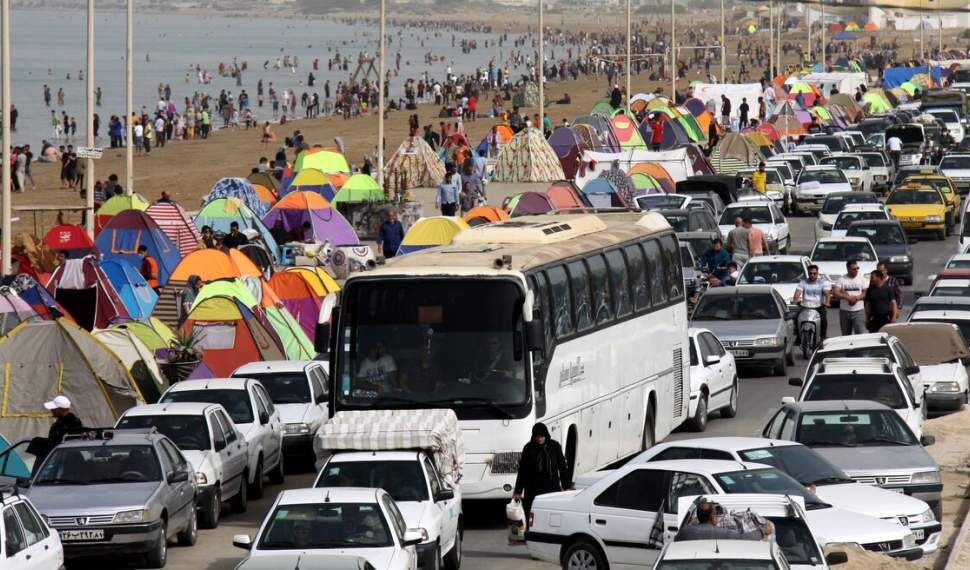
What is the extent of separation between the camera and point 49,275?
1242 inches

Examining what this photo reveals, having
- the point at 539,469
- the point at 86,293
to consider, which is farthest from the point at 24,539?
the point at 86,293


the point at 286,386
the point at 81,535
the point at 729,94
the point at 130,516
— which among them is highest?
the point at 729,94

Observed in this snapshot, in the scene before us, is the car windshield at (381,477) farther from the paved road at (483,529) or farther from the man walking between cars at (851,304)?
the man walking between cars at (851,304)

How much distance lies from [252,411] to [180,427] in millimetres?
1987

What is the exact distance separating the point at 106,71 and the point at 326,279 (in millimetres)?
152238

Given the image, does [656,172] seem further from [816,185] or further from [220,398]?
[220,398]

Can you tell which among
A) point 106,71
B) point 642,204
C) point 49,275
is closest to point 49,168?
point 642,204

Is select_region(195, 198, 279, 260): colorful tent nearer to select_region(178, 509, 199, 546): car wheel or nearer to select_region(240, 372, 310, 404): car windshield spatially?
select_region(240, 372, 310, 404): car windshield

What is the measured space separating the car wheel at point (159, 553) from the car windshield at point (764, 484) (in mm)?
5001

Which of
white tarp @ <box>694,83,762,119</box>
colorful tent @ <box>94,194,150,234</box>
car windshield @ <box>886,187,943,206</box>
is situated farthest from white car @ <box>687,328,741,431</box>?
white tarp @ <box>694,83,762,119</box>

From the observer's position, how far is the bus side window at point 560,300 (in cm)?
1967

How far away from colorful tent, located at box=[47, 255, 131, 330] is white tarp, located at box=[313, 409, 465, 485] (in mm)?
12670

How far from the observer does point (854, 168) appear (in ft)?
184

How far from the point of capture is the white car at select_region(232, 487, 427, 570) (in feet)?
46.1
